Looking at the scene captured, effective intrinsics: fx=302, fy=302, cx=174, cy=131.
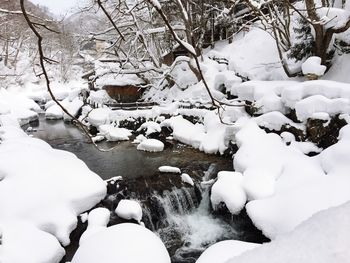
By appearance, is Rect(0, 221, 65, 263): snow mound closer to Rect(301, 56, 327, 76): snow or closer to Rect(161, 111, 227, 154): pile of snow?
Rect(161, 111, 227, 154): pile of snow

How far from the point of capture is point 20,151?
923cm

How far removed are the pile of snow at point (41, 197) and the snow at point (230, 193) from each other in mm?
3166

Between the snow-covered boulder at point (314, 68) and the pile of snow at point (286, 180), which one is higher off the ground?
the snow-covered boulder at point (314, 68)

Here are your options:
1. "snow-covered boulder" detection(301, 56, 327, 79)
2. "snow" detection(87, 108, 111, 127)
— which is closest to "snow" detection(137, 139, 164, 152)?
"snow" detection(87, 108, 111, 127)

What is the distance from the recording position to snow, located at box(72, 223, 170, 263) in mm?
4855

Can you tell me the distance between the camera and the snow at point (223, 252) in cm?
449

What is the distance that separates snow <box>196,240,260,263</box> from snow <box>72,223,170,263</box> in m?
0.80

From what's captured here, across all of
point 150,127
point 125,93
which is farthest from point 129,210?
point 125,93

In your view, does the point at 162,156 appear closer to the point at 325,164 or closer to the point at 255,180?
the point at 255,180

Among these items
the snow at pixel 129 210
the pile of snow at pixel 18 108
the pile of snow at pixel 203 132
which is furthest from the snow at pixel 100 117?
the snow at pixel 129 210

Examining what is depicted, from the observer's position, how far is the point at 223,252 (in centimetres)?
466

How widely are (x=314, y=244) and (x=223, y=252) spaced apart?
3.72 meters

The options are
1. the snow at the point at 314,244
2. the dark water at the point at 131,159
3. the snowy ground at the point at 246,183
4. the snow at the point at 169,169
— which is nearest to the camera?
the snow at the point at 314,244

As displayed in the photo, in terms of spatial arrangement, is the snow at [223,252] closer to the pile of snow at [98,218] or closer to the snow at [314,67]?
the pile of snow at [98,218]
